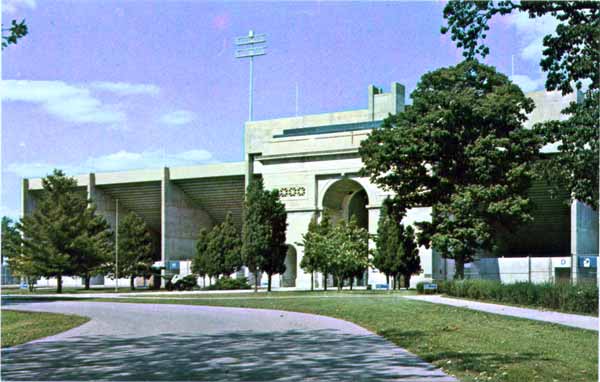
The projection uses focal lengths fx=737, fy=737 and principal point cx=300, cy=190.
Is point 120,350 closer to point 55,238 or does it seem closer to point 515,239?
point 55,238

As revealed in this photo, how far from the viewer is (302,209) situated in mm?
67750

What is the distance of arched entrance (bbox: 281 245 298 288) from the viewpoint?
229 feet

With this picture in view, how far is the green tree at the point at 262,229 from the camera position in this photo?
45719 mm

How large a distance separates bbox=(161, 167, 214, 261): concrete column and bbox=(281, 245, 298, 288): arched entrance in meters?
18.3

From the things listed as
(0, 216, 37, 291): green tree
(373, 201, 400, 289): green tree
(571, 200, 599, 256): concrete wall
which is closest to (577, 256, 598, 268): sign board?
(571, 200, 599, 256): concrete wall

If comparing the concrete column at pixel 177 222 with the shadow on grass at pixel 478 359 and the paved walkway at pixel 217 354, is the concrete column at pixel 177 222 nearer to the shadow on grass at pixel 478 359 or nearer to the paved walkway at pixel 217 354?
the paved walkway at pixel 217 354

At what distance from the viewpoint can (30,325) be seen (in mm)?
18797

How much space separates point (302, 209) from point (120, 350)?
55073 mm

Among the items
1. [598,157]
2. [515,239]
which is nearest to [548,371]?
[598,157]

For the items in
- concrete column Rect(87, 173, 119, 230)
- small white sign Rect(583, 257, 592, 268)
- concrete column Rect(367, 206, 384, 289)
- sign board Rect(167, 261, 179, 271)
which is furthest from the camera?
concrete column Rect(87, 173, 119, 230)

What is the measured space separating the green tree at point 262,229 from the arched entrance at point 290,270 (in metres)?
23.0

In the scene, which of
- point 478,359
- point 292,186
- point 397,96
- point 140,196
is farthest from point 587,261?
point 140,196

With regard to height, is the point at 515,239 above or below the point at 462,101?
below

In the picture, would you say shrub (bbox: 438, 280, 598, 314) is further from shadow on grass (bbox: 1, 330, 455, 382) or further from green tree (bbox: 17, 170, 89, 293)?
green tree (bbox: 17, 170, 89, 293)
